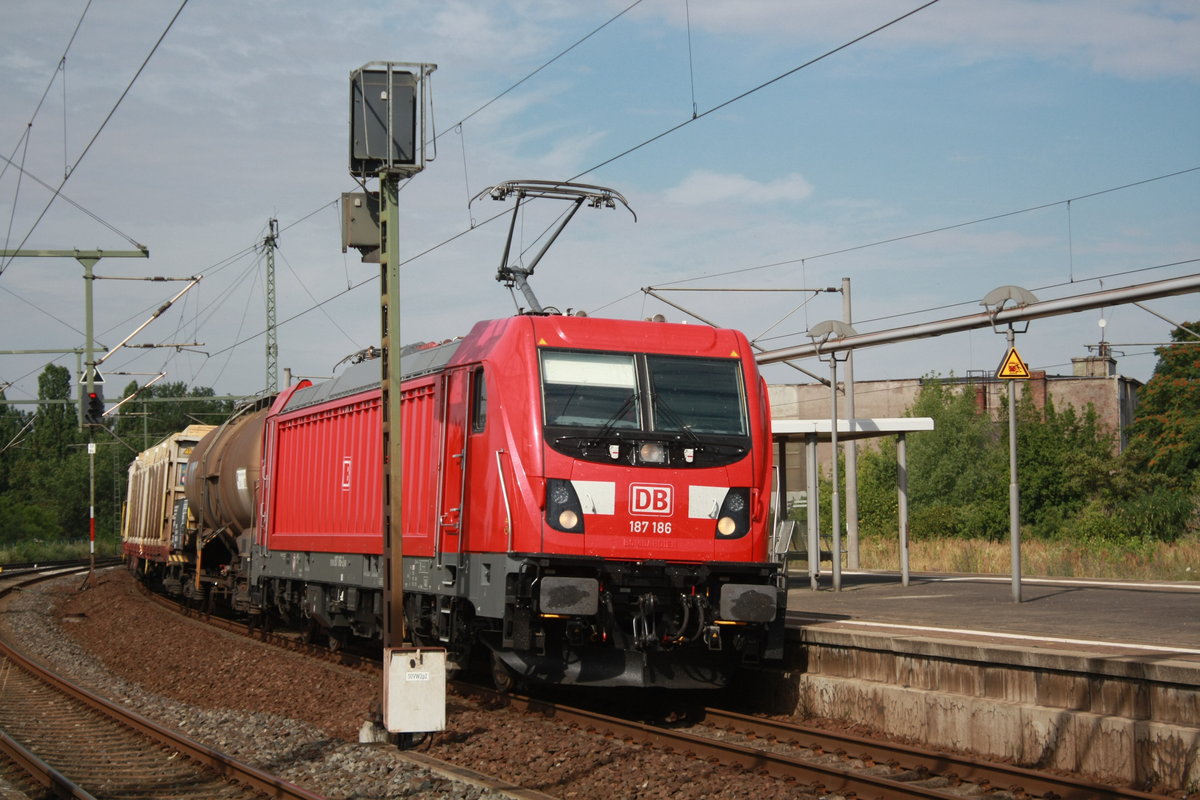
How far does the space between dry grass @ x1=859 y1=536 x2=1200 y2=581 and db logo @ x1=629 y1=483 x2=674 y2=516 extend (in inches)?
585

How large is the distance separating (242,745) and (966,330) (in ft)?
35.9

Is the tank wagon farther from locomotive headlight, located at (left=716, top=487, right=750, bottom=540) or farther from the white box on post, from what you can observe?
the white box on post

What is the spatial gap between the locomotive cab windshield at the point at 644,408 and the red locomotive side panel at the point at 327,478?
382cm

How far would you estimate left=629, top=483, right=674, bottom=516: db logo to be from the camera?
448 inches

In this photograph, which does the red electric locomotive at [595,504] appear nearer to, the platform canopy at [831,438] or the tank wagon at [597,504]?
the tank wagon at [597,504]

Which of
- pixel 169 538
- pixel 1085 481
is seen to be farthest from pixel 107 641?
pixel 1085 481

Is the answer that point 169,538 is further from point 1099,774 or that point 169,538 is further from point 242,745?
point 1099,774

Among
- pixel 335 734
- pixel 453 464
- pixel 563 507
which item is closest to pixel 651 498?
pixel 563 507

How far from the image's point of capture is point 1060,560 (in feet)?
91.0

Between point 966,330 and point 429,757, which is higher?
point 966,330

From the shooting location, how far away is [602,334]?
12117mm

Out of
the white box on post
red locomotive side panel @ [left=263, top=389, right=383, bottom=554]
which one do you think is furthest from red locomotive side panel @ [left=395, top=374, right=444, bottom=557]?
the white box on post

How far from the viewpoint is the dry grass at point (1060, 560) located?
2515 cm

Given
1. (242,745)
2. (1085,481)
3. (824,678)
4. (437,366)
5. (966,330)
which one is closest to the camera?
(242,745)
